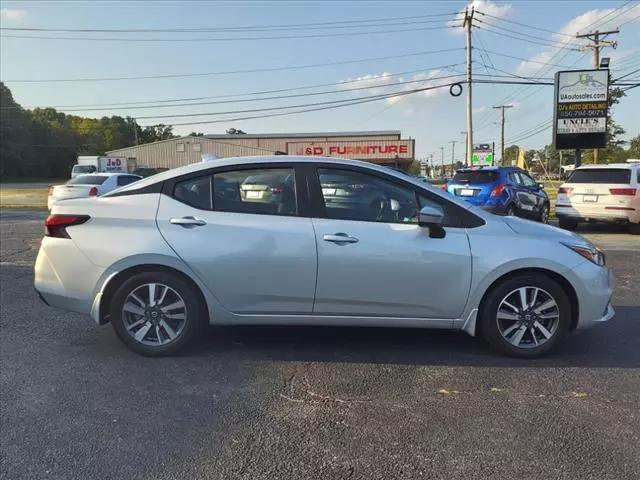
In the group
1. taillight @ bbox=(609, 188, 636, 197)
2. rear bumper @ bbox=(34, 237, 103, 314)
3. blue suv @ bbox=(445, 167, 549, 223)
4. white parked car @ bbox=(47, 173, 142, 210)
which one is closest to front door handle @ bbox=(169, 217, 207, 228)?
rear bumper @ bbox=(34, 237, 103, 314)

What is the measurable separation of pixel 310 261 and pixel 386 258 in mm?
594

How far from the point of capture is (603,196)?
40.9 feet

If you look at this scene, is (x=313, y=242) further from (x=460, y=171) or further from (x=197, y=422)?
(x=460, y=171)

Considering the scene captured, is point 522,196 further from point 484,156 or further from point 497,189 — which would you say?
point 484,156

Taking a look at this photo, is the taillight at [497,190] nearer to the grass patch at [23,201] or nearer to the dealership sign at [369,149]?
the grass patch at [23,201]

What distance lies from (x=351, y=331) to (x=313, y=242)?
131 cm

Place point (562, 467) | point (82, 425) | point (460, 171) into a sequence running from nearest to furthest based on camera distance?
point (562, 467) < point (82, 425) < point (460, 171)

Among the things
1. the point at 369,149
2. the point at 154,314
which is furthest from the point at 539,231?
the point at 369,149

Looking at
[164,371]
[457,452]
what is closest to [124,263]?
[164,371]

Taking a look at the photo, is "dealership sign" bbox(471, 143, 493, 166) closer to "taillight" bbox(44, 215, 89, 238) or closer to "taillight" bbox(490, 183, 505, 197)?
"taillight" bbox(490, 183, 505, 197)

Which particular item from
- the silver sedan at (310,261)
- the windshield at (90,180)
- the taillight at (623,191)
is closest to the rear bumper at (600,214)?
the taillight at (623,191)

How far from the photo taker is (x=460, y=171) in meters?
13.8

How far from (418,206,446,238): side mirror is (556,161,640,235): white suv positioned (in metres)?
10.2

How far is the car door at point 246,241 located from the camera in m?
4.07
